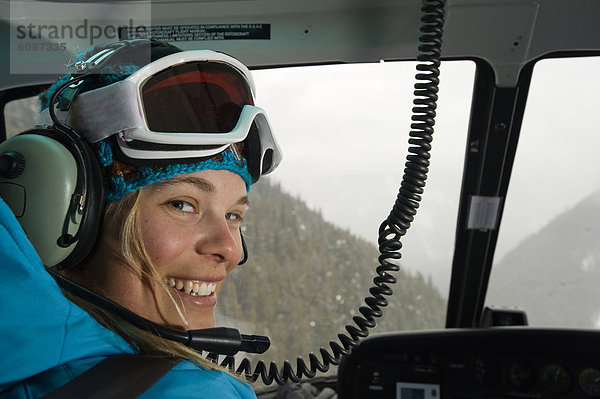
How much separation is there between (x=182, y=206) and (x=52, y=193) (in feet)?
0.83

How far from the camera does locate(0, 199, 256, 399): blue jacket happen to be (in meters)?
0.67

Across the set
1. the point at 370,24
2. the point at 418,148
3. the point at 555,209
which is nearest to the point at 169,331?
the point at 418,148

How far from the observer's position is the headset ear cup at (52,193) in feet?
3.00

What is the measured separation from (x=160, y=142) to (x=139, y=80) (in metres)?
0.13

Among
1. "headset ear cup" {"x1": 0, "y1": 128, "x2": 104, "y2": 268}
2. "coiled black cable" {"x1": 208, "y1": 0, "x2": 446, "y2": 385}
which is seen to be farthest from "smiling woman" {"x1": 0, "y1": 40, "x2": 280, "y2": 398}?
"coiled black cable" {"x1": 208, "y1": 0, "x2": 446, "y2": 385}

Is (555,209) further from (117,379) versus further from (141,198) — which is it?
(117,379)

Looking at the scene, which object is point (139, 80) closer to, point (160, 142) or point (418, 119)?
point (160, 142)

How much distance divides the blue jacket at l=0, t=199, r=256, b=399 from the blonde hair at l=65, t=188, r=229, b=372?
5.1 inches

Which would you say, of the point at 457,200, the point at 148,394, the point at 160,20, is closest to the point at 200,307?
the point at 148,394

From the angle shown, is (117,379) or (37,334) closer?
(37,334)

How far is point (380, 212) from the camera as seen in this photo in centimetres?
216

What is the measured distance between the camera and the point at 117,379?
2.56ft

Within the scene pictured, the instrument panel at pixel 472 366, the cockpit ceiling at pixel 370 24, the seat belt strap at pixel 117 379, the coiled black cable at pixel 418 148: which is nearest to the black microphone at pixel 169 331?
the seat belt strap at pixel 117 379

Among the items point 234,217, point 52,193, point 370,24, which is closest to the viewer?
point 52,193
